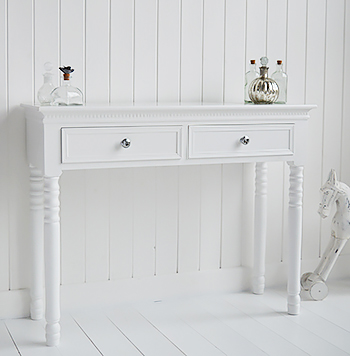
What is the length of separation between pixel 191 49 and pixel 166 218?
0.76 metres

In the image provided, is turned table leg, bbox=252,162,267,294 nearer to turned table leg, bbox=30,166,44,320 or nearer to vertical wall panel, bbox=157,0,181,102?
vertical wall panel, bbox=157,0,181,102

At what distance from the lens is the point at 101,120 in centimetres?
221

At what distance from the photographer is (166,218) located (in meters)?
2.78

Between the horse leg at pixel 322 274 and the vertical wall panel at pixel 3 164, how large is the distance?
1.32m

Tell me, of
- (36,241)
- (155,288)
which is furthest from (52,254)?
(155,288)

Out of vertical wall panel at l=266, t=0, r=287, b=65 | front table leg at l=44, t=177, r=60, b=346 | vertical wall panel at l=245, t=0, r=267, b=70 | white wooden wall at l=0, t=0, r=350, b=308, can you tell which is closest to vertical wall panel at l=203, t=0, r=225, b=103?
white wooden wall at l=0, t=0, r=350, b=308

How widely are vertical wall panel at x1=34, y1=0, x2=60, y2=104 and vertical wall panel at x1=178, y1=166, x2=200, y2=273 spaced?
2.41ft

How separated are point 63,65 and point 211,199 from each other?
897mm

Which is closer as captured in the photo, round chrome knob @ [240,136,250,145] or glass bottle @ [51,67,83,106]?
glass bottle @ [51,67,83,106]

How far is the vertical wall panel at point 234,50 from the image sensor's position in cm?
279

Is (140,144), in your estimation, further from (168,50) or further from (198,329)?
(198,329)

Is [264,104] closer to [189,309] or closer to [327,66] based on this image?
[327,66]

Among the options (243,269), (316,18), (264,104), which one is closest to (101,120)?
(264,104)

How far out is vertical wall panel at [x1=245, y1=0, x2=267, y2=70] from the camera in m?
2.83
